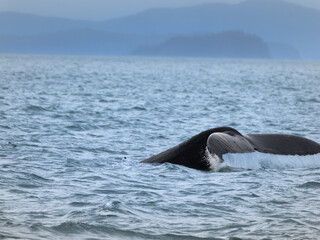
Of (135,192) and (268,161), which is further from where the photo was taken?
(268,161)

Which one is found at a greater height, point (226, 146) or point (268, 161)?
point (226, 146)

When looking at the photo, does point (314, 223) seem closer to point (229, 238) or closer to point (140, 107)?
point (229, 238)

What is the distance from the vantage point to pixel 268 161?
11383mm

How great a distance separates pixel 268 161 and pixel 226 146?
1258 millimetres

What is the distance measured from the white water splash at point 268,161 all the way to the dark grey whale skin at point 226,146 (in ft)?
A: 0.28

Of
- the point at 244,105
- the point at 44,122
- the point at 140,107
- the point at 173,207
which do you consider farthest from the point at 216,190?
the point at 244,105

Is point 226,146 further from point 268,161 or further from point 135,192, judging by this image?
point 135,192

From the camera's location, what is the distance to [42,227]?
745 cm

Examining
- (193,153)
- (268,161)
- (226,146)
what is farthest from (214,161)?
(268,161)

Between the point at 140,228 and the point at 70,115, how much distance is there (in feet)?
57.5

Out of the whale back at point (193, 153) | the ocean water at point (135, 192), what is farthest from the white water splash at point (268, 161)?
the whale back at point (193, 153)

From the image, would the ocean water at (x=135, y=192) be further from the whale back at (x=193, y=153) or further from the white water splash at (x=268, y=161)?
the whale back at (x=193, y=153)

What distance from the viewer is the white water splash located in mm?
10805

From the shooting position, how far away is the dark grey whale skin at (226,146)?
34.9ft
